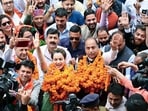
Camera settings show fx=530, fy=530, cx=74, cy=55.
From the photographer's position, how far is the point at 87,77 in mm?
6156

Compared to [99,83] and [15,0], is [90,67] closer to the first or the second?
[99,83]

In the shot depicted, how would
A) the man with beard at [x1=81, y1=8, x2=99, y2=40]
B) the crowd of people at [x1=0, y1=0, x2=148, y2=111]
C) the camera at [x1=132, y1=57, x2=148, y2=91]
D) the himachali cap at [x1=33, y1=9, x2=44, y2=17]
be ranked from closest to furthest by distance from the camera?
the camera at [x1=132, y1=57, x2=148, y2=91] < the crowd of people at [x1=0, y1=0, x2=148, y2=111] < the man with beard at [x1=81, y1=8, x2=99, y2=40] < the himachali cap at [x1=33, y1=9, x2=44, y2=17]

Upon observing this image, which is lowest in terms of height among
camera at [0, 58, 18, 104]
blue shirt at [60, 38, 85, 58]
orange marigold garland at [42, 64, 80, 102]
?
orange marigold garland at [42, 64, 80, 102]

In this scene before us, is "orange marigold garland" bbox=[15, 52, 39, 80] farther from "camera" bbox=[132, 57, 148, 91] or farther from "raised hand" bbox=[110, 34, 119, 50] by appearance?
"camera" bbox=[132, 57, 148, 91]

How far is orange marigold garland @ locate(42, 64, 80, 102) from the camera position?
5957mm

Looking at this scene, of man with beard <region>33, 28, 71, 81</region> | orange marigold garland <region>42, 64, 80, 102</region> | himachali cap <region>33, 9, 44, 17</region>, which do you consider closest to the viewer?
orange marigold garland <region>42, 64, 80, 102</region>

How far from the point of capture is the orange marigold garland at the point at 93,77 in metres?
6.13

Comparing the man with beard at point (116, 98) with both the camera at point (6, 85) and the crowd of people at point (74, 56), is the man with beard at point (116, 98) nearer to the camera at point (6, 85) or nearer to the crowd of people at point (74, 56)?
the crowd of people at point (74, 56)

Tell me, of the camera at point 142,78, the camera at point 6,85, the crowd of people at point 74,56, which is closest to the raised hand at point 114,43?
the crowd of people at point 74,56

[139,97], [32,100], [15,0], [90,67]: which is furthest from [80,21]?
[139,97]

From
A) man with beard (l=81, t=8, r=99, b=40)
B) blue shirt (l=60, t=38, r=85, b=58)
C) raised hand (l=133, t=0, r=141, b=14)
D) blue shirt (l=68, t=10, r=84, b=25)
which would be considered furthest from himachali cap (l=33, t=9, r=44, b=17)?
raised hand (l=133, t=0, r=141, b=14)

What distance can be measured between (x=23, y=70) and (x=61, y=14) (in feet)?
5.55

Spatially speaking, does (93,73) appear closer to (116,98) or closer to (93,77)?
(93,77)

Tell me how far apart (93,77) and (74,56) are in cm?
99
